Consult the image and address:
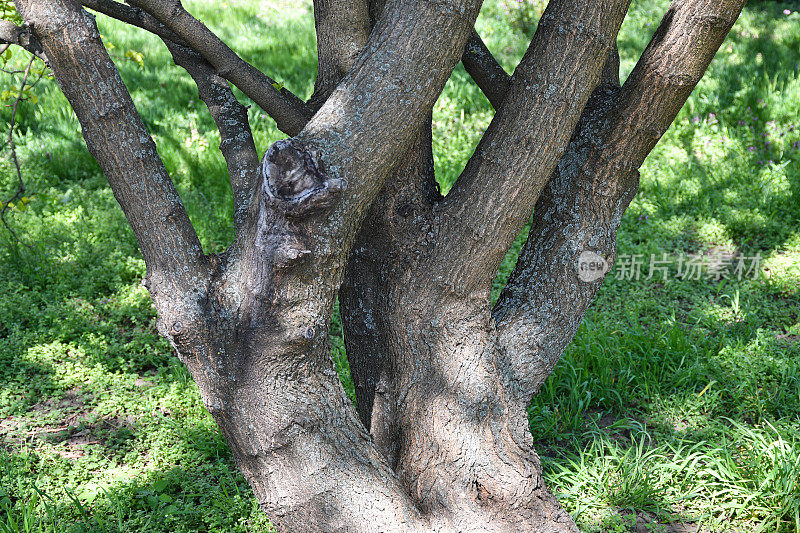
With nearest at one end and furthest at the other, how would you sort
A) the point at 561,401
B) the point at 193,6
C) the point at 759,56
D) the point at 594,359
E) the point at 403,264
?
the point at 403,264, the point at 561,401, the point at 594,359, the point at 759,56, the point at 193,6

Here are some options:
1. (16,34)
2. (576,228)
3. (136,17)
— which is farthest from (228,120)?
(576,228)

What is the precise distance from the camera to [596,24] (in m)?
2.13

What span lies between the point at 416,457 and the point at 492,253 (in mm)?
747

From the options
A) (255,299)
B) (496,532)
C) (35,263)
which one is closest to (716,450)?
(496,532)

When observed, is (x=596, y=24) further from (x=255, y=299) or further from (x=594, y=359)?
(x=594, y=359)

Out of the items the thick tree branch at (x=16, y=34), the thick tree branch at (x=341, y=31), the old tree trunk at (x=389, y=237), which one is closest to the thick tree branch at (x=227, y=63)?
the old tree trunk at (x=389, y=237)

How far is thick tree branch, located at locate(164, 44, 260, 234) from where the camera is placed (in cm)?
232

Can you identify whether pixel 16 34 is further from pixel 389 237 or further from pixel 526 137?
pixel 526 137

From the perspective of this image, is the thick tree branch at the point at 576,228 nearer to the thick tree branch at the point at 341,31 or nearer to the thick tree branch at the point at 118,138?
the thick tree branch at the point at 341,31

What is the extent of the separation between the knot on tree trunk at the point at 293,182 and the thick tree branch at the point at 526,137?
560 mm

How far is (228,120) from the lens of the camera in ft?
7.91

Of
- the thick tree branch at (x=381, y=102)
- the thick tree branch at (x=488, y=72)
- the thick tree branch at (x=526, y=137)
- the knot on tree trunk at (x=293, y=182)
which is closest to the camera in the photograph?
the knot on tree trunk at (x=293, y=182)

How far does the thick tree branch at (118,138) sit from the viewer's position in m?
1.88

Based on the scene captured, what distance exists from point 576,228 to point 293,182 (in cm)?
112
